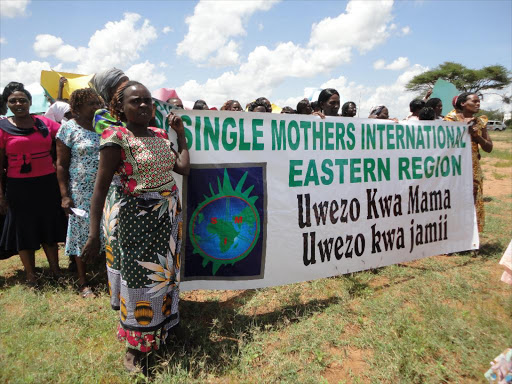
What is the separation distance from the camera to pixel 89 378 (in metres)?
2.15

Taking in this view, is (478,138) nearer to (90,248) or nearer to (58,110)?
(90,248)

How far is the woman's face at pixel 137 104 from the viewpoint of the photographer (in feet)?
6.76

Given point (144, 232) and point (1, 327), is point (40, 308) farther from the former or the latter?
point (144, 232)

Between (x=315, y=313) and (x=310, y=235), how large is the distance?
0.68 m

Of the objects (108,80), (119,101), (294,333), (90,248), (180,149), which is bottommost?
(294,333)

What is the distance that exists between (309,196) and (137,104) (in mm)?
1748

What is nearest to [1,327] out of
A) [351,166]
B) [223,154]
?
[223,154]

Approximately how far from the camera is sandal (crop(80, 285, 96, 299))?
10.9 ft

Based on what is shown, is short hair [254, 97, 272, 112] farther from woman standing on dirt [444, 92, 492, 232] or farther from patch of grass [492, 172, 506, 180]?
patch of grass [492, 172, 506, 180]

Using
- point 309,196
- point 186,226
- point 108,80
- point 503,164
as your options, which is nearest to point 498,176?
point 503,164

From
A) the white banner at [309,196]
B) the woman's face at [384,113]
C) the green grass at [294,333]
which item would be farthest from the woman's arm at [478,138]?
the green grass at [294,333]

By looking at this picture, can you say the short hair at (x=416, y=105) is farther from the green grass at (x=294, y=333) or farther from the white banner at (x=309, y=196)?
the green grass at (x=294, y=333)

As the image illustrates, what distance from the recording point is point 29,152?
346 centimetres

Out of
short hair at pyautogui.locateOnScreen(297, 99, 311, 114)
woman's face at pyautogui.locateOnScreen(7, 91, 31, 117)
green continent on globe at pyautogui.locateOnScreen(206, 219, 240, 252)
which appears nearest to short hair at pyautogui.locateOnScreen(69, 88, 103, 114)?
woman's face at pyautogui.locateOnScreen(7, 91, 31, 117)
